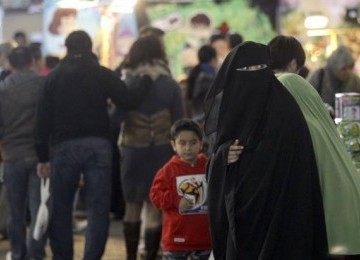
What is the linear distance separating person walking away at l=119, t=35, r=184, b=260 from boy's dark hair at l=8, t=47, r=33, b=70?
39.0 inches

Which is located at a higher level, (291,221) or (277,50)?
(277,50)

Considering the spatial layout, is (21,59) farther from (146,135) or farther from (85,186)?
(85,186)

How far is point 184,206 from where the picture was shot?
25.5ft

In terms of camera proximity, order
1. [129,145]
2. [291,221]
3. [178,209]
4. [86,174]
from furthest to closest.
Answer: [129,145] < [86,174] < [178,209] < [291,221]

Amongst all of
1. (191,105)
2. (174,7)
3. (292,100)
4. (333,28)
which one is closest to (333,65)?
(191,105)

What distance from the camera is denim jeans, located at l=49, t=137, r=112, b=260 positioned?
28.3ft

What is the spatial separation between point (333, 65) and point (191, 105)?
1.57 m

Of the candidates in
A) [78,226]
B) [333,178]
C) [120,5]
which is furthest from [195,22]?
[333,178]

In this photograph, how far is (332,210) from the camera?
5871 mm

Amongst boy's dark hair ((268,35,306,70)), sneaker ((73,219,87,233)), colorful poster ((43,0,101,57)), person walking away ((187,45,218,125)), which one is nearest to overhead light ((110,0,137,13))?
colorful poster ((43,0,101,57))

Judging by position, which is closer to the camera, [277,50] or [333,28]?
[277,50]

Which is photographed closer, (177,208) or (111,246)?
(177,208)

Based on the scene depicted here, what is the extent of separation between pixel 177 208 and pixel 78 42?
1.72 m

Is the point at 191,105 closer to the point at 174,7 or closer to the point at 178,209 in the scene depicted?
the point at 178,209
